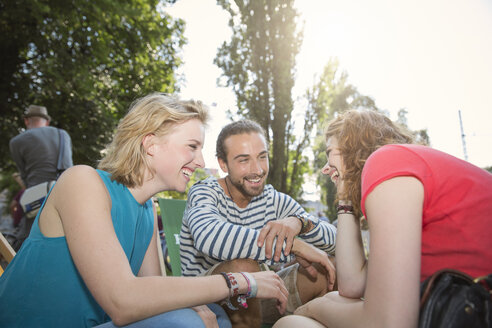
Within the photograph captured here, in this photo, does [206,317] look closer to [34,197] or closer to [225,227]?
[225,227]

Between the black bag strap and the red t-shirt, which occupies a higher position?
the black bag strap

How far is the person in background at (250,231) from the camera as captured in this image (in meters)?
1.77

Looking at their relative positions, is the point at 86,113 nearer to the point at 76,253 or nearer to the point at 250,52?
the point at 250,52

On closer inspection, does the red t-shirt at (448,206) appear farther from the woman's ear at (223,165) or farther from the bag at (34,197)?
the bag at (34,197)

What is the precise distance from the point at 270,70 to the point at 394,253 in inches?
312

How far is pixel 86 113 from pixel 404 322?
11490mm

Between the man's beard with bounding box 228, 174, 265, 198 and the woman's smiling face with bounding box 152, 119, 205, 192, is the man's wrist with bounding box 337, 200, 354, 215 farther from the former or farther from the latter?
the man's beard with bounding box 228, 174, 265, 198

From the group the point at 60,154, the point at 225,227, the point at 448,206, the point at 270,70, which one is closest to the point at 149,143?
the point at 225,227

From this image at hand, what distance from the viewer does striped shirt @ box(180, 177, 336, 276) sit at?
68.8 inches

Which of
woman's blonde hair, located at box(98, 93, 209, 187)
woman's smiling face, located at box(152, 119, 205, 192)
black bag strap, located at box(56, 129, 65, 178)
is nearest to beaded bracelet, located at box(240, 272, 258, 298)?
woman's smiling face, located at box(152, 119, 205, 192)

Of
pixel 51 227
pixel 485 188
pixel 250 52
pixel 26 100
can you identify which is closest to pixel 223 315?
pixel 51 227

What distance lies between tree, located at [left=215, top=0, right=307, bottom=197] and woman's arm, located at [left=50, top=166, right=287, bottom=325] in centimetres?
697

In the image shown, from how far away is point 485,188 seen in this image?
1.09 m

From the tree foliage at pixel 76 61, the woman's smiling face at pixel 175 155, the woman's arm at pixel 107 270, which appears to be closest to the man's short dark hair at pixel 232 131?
the woman's smiling face at pixel 175 155
